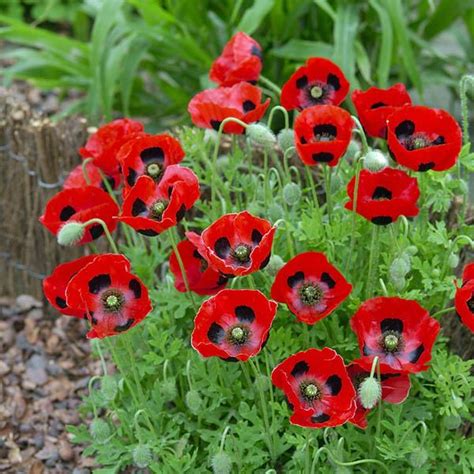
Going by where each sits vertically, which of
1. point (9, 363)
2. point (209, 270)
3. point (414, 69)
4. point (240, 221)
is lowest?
point (9, 363)

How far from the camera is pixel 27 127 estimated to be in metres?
3.25

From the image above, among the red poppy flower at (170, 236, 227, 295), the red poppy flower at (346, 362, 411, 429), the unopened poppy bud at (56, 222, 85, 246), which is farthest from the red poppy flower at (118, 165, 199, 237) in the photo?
the red poppy flower at (346, 362, 411, 429)

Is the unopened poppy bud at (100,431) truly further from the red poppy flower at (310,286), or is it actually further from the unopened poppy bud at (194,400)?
the red poppy flower at (310,286)

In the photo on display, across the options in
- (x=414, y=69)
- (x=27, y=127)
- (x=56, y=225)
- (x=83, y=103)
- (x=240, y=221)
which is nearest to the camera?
(x=240, y=221)

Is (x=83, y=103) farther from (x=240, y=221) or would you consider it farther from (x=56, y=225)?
(x=240, y=221)

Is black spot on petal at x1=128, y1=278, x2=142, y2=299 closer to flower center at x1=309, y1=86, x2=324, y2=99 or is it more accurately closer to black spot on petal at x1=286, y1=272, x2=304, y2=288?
black spot on petal at x1=286, y1=272, x2=304, y2=288

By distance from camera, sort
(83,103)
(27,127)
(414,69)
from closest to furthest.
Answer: (27,127) < (414,69) < (83,103)

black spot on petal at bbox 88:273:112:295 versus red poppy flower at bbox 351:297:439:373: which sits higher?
black spot on petal at bbox 88:273:112:295

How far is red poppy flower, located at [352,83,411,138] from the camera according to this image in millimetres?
2270

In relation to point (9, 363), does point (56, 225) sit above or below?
above

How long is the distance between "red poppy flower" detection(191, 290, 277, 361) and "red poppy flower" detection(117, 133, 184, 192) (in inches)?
13.8

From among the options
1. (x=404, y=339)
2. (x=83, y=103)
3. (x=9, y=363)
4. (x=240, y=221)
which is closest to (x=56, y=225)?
(x=240, y=221)

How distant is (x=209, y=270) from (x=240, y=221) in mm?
254

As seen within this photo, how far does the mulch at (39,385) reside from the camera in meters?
2.91
